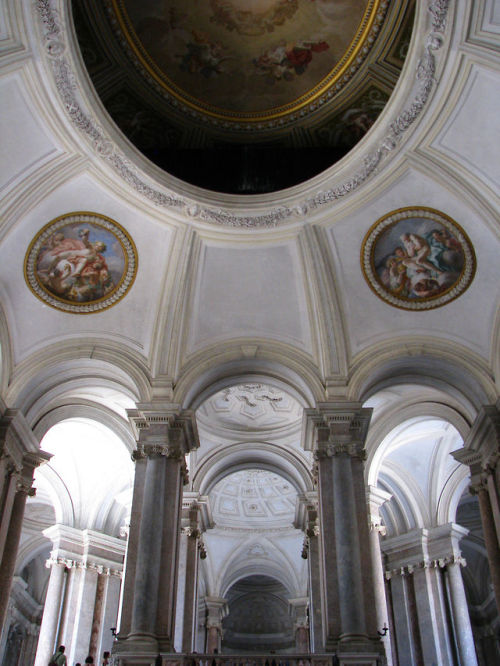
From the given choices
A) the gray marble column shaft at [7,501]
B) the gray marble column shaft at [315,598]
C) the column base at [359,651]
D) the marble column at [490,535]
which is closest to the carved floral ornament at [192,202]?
the gray marble column shaft at [7,501]

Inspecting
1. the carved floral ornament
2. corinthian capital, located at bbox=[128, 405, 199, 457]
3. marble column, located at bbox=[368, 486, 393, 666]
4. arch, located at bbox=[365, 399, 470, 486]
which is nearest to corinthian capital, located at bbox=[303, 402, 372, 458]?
arch, located at bbox=[365, 399, 470, 486]

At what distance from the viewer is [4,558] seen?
14.1m

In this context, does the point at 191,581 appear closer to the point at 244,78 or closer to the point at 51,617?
the point at 51,617

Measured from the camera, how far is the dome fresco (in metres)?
15.1

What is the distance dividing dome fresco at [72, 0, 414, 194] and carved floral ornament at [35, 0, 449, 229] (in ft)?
3.54

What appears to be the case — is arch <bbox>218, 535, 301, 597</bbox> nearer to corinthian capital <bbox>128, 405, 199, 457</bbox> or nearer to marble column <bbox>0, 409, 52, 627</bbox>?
corinthian capital <bbox>128, 405, 199, 457</bbox>

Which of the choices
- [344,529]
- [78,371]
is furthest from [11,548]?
[344,529]

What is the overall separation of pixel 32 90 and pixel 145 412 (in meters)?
7.10

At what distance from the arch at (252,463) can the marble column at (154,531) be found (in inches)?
172

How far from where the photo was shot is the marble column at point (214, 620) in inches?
1092

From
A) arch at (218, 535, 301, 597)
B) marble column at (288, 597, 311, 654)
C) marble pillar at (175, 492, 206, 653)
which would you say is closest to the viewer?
marble pillar at (175, 492, 206, 653)

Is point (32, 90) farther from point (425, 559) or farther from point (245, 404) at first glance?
point (425, 559)

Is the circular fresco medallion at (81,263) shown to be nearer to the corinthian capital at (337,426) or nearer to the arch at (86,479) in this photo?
the corinthian capital at (337,426)

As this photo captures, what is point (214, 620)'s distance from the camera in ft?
94.6
